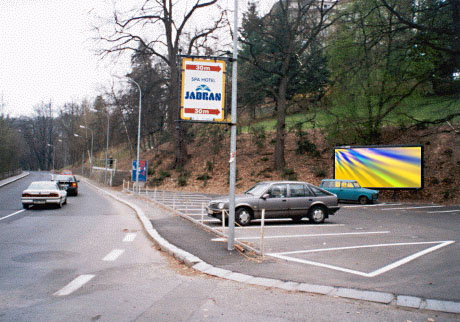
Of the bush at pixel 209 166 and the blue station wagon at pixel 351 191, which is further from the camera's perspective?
the bush at pixel 209 166

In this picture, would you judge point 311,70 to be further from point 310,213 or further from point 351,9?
point 310,213

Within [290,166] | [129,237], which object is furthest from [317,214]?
[290,166]

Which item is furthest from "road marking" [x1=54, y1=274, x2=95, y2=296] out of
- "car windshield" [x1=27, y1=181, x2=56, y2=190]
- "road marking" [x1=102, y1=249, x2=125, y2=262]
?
"car windshield" [x1=27, y1=181, x2=56, y2=190]

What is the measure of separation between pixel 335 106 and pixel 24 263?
91.5 feet

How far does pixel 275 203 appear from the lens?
44.5 feet

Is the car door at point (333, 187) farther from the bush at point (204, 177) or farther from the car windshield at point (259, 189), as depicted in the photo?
the bush at point (204, 177)

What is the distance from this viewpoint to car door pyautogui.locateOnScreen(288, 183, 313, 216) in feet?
45.2

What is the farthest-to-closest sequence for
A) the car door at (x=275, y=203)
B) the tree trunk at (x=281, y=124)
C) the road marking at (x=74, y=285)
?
1. the tree trunk at (x=281, y=124)
2. the car door at (x=275, y=203)
3. the road marking at (x=74, y=285)

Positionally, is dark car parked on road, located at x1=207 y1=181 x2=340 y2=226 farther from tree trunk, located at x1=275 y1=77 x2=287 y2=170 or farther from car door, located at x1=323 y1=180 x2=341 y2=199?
tree trunk, located at x1=275 y1=77 x2=287 y2=170

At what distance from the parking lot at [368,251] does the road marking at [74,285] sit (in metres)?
3.15

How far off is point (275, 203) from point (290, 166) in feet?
65.5

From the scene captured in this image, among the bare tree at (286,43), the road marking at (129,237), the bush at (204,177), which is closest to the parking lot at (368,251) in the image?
the road marking at (129,237)

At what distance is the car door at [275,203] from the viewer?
13477 millimetres

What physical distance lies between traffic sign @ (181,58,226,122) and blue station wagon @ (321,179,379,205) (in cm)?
1754
